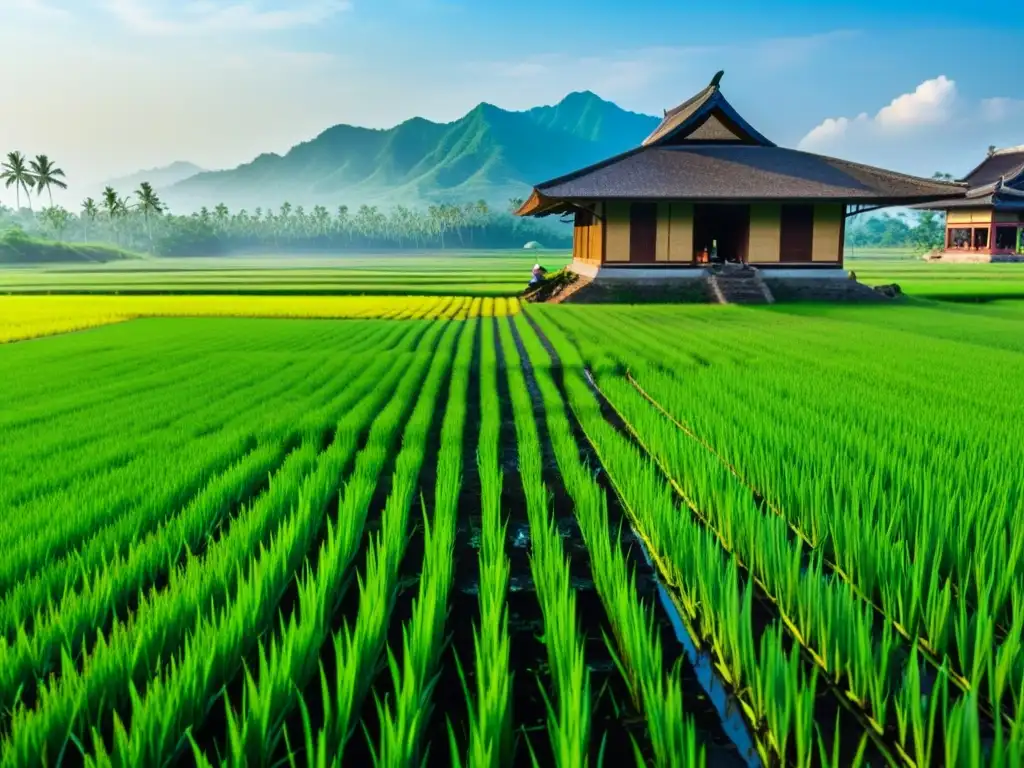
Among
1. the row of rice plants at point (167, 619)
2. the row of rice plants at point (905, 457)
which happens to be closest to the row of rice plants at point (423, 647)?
the row of rice plants at point (167, 619)

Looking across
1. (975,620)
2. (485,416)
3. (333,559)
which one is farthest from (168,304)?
(975,620)

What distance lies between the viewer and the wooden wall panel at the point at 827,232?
73.7ft

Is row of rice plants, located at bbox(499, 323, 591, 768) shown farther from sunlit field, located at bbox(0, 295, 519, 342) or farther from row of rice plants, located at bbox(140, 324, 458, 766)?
sunlit field, located at bbox(0, 295, 519, 342)

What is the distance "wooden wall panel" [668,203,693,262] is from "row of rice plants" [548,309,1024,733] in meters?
18.8

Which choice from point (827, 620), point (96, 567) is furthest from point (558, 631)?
point (96, 567)

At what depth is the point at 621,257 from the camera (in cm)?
2259

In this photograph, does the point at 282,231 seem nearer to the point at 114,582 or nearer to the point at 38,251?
the point at 38,251

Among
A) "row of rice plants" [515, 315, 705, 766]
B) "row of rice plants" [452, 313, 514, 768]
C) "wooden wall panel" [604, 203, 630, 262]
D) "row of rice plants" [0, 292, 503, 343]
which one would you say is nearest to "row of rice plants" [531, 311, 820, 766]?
"row of rice plants" [515, 315, 705, 766]

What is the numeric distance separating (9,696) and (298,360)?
9282 millimetres

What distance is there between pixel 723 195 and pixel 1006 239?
33.2 meters

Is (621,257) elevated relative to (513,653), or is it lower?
elevated

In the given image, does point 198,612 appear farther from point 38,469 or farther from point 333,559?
point 38,469

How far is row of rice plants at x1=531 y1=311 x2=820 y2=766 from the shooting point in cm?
246

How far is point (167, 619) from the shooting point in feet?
10.0
